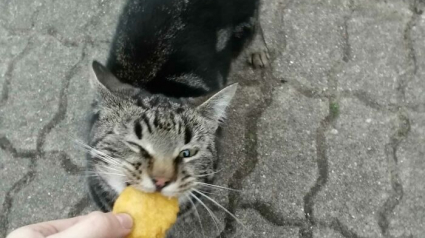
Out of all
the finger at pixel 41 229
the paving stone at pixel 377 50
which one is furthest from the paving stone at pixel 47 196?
the paving stone at pixel 377 50

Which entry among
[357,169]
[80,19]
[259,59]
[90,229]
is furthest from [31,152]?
[357,169]

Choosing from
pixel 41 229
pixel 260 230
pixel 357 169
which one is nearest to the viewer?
pixel 41 229

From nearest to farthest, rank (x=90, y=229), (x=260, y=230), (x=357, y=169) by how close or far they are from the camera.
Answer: (x=90, y=229) < (x=260, y=230) < (x=357, y=169)

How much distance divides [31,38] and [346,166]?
1.76 metres

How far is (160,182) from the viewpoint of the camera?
1.76 m

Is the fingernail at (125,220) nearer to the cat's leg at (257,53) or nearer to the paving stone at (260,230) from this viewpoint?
the paving stone at (260,230)

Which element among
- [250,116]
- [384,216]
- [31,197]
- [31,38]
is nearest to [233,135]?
[250,116]

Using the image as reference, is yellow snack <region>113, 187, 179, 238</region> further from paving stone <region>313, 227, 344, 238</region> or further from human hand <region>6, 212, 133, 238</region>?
paving stone <region>313, 227, 344, 238</region>

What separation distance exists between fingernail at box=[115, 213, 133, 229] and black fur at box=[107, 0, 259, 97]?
59 centimetres

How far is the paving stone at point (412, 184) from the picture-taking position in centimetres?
244

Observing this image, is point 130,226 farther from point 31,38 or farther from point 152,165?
point 31,38

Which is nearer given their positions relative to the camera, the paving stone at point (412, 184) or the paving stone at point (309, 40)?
Result: the paving stone at point (412, 184)

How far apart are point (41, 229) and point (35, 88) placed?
3.92 feet

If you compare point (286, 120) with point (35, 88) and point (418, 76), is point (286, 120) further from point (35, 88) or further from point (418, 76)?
point (35, 88)
